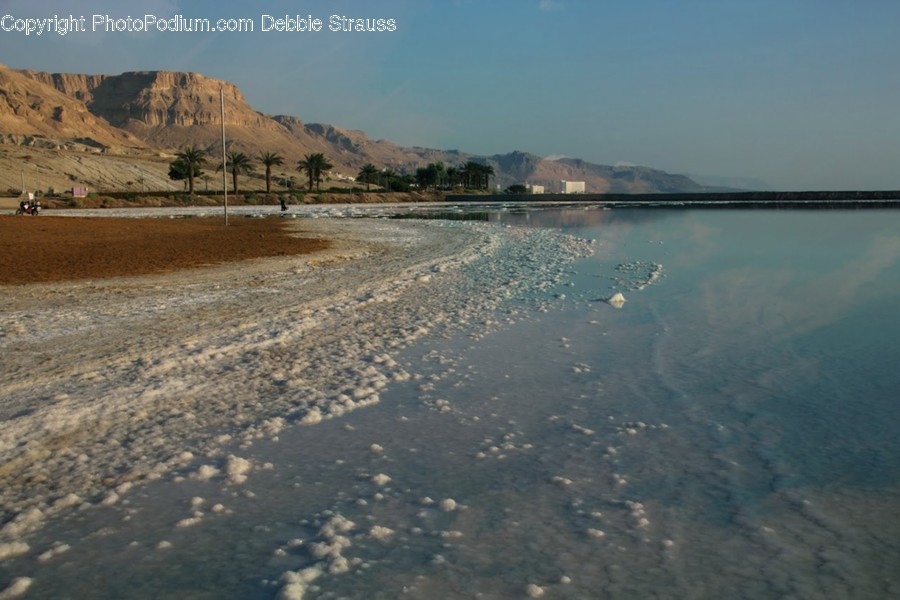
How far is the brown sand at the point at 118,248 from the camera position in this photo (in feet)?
49.9

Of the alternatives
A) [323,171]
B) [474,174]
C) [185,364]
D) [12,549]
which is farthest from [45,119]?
[12,549]

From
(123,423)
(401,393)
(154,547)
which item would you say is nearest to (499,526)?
(154,547)

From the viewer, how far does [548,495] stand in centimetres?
447

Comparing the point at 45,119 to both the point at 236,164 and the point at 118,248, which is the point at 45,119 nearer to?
the point at 236,164

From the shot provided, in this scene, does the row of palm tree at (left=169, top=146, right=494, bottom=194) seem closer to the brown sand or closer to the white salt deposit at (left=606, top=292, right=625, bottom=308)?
the brown sand

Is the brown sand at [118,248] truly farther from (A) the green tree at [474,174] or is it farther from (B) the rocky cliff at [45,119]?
(B) the rocky cliff at [45,119]

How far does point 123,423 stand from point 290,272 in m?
10.0

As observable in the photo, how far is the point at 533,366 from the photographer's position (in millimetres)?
7785

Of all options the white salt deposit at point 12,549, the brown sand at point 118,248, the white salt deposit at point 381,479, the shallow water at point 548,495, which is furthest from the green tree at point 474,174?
the white salt deposit at point 12,549

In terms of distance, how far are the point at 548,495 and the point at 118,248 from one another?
19147 millimetres

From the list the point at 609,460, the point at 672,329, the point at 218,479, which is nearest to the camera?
the point at 218,479

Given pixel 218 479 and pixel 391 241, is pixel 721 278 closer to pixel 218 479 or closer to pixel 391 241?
pixel 391 241

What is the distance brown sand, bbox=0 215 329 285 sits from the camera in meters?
A: 15.2

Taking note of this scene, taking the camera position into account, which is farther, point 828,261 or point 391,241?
point 391,241
